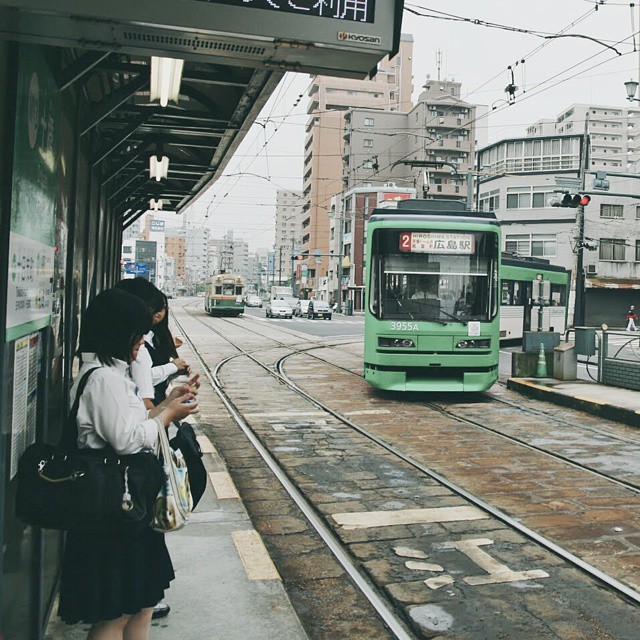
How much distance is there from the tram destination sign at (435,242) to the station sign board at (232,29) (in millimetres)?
8377

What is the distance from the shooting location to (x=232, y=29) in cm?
284

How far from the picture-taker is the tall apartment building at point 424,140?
249ft

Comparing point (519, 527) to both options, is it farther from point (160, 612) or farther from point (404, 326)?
A: point (404, 326)

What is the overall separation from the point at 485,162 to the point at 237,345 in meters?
43.1

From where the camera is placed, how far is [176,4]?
8.95ft

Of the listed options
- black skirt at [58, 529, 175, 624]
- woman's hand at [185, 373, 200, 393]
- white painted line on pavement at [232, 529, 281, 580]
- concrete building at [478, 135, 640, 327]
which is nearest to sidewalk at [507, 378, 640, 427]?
white painted line on pavement at [232, 529, 281, 580]

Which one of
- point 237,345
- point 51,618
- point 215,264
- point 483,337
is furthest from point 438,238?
point 215,264

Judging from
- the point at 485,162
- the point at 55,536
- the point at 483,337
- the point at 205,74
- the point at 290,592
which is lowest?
the point at 290,592

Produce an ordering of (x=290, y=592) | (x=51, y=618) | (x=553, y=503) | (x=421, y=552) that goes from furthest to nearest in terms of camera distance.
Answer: (x=553, y=503), (x=421, y=552), (x=290, y=592), (x=51, y=618)

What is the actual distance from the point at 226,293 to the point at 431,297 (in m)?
37.9

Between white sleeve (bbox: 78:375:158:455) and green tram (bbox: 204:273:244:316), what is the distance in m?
46.1

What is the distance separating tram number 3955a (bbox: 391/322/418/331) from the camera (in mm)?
11461

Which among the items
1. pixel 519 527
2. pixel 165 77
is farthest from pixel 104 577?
pixel 519 527

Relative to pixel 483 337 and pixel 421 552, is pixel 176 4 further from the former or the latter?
pixel 483 337
